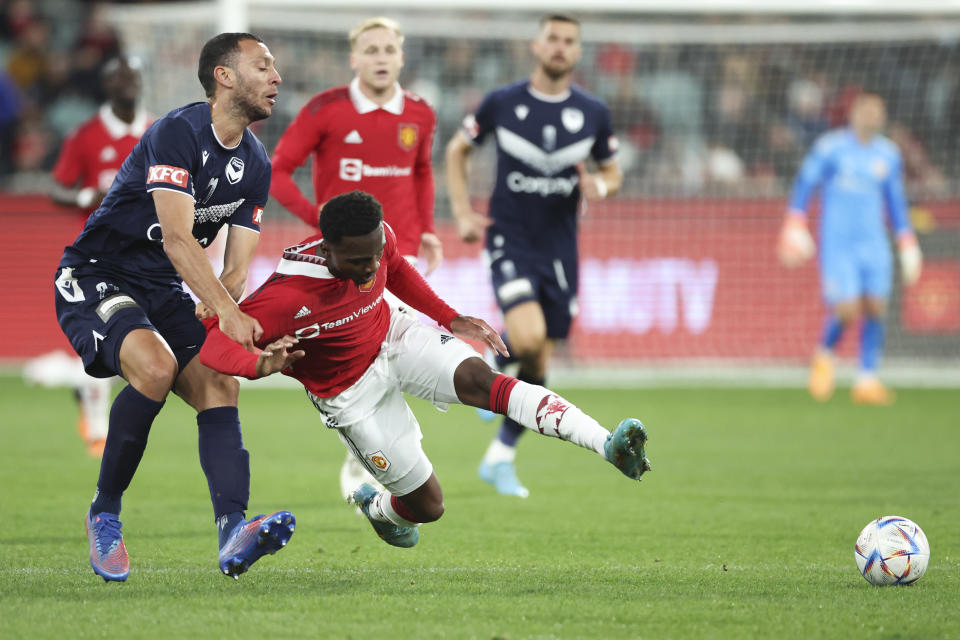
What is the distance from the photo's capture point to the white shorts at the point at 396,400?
515 cm

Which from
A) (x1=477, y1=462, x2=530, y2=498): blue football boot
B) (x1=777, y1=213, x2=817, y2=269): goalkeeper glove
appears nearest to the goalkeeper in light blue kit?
(x1=777, y1=213, x2=817, y2=269): goalkeeper glove

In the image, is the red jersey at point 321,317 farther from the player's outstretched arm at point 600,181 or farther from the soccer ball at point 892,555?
the player's outstretched arm at point 600,181

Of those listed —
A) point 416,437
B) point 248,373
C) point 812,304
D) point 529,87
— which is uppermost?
point 529,87

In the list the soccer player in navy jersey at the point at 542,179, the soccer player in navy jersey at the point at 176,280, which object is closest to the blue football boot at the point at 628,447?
the soccer player in navy jersey at the point at 176,280

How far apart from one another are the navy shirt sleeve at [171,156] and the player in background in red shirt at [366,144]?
7.68ft

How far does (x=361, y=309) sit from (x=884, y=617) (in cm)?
219

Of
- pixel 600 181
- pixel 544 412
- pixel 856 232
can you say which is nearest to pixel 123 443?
pixel 544 412

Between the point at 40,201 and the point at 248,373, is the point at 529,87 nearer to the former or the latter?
the point at 248,373

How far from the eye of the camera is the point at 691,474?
8.50 metres

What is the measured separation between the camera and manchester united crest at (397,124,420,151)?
7430 millimetres

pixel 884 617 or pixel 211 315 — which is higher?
pixel 211 315

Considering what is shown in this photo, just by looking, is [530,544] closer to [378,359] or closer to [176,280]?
[378,359]

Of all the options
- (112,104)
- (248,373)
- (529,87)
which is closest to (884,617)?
(248,373)

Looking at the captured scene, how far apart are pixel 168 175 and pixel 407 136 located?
2796 millimetres
